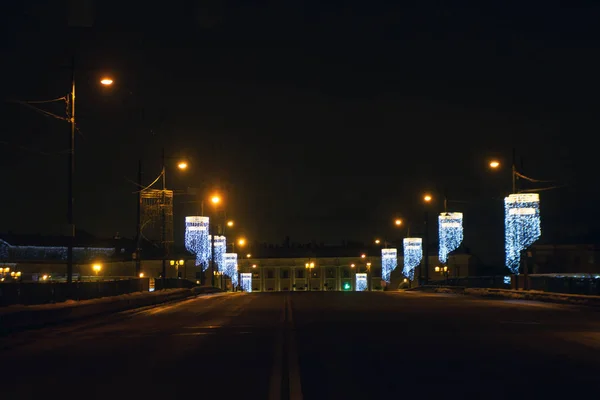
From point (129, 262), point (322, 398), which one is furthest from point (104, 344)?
point (129, 262)

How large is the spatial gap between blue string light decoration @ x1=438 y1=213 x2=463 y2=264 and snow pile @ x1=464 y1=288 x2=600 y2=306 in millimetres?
4225

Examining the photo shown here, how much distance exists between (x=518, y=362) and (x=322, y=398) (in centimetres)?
554

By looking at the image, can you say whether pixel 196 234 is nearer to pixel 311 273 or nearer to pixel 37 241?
pixel 311 273

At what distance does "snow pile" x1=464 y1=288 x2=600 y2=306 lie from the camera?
142 feet

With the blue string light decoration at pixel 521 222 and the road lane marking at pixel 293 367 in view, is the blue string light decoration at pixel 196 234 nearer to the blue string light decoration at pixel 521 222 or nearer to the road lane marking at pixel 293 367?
the blue string light decoration at pixel 521 222

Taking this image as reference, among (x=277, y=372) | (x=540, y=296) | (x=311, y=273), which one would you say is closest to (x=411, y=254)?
(x=540, y=296)

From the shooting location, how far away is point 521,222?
45469mm

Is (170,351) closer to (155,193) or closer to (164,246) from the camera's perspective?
(155,193)

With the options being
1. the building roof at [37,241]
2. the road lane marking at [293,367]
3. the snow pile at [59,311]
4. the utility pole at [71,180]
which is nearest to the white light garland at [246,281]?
the building roof at [37,241]

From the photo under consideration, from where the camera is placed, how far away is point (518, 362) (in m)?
15.5

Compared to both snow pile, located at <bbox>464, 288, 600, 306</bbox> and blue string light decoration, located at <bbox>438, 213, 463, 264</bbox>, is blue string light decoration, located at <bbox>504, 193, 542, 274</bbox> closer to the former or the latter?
snow pile, located at <bbox>464, 288, 600, 306</bbox>

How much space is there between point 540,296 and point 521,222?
758cm

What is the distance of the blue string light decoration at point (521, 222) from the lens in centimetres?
4550

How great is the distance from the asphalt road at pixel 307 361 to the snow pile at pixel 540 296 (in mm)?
17487
